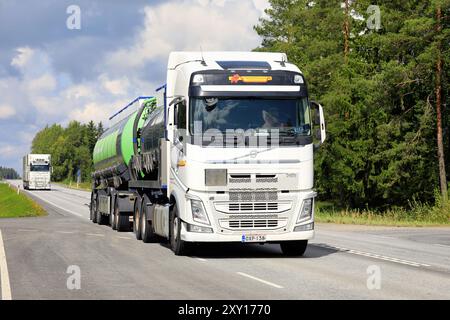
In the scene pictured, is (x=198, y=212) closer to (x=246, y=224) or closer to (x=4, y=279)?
(x=246, y=224)

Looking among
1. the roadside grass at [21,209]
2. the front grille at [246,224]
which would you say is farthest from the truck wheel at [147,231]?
the roadside grass at [21,209]

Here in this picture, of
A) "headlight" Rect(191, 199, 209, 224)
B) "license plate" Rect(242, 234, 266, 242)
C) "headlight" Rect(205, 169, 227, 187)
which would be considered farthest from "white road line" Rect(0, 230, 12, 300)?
"license plate" Rect(242, 234, 266, 242)

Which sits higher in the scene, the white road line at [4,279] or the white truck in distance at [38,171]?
the white truck in distance at [38,171]

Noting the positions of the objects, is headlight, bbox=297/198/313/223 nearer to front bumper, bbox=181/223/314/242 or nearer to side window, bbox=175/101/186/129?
front bumper, bbox=181/223/314/242

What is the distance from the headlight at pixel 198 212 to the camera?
49.9 ft

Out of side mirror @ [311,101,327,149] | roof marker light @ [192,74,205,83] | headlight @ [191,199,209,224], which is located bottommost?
headlight @ [191,199,209,224]

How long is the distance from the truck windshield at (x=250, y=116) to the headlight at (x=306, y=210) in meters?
1.34

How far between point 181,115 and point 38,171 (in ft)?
251

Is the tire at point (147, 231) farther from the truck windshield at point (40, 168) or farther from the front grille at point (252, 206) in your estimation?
the truck windshield at point (40, 168)

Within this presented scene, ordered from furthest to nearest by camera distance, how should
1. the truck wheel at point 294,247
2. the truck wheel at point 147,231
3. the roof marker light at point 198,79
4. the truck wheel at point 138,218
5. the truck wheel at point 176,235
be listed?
the truck wheel at point 138,218 → the truck wheel at point 147,231 → the truck wheel at point 294,247 → the truck wheel at point 176,235 → the roof marker light at point 198,79

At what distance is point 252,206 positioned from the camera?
15.2 m

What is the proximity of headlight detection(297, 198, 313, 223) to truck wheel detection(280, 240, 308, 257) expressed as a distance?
3.17 feet

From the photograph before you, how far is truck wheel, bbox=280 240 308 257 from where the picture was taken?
1646cm
